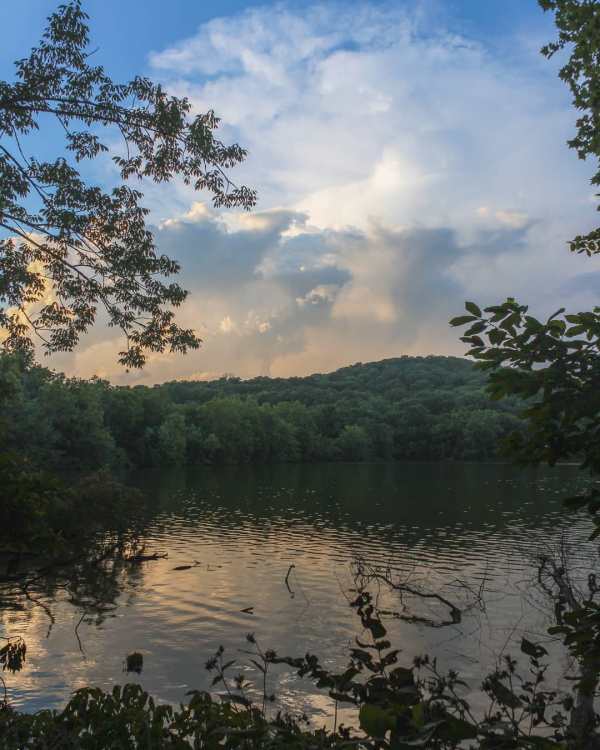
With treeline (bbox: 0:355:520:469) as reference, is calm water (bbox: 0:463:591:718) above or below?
below

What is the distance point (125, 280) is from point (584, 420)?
13252mm

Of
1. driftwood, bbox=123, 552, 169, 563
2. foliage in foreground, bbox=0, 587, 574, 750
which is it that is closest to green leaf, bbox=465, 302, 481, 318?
foliage in foreground, bbox=0, 587, 574, 750

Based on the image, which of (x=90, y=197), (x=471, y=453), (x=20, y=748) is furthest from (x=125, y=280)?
(x=471, y=453)

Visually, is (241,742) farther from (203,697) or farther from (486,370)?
(486,370)

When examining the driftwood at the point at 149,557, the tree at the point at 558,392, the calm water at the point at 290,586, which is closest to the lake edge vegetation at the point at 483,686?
the tree at the point at 558,392

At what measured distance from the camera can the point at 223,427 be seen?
14138 cm

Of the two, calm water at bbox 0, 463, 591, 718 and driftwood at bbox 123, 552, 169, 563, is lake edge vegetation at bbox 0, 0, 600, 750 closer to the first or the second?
calm water at bbox 0, 463, 591, 718

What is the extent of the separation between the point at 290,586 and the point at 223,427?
110m

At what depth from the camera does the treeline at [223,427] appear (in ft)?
323

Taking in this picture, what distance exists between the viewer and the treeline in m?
98.4

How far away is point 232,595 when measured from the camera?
101 ft

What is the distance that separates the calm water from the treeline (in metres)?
31.3

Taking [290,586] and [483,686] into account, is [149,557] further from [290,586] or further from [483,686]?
[483,686]

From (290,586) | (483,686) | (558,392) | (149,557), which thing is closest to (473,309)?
(558,392)
